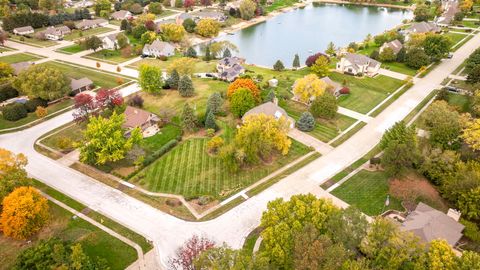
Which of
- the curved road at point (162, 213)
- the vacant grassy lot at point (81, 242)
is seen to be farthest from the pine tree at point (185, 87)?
the vacant grassy lot at point (81, 242)

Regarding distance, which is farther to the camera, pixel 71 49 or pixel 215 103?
pixel 71 49

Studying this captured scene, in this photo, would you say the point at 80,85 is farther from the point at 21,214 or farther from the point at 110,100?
the point at 21,214

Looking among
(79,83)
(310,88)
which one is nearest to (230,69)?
(310,88)

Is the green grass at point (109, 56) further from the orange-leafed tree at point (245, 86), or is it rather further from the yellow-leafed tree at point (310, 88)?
the yellow-leafed tree at point (310, 88)

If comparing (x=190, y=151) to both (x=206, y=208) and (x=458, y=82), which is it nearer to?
(x=206, y=208)

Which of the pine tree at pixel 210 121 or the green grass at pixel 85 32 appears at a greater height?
the green grass at pixel 85 32

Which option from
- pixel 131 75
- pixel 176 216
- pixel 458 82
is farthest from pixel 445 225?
pixel 131 75

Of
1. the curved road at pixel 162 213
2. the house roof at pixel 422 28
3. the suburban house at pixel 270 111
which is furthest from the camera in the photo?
the house roof at pixel 422 28
